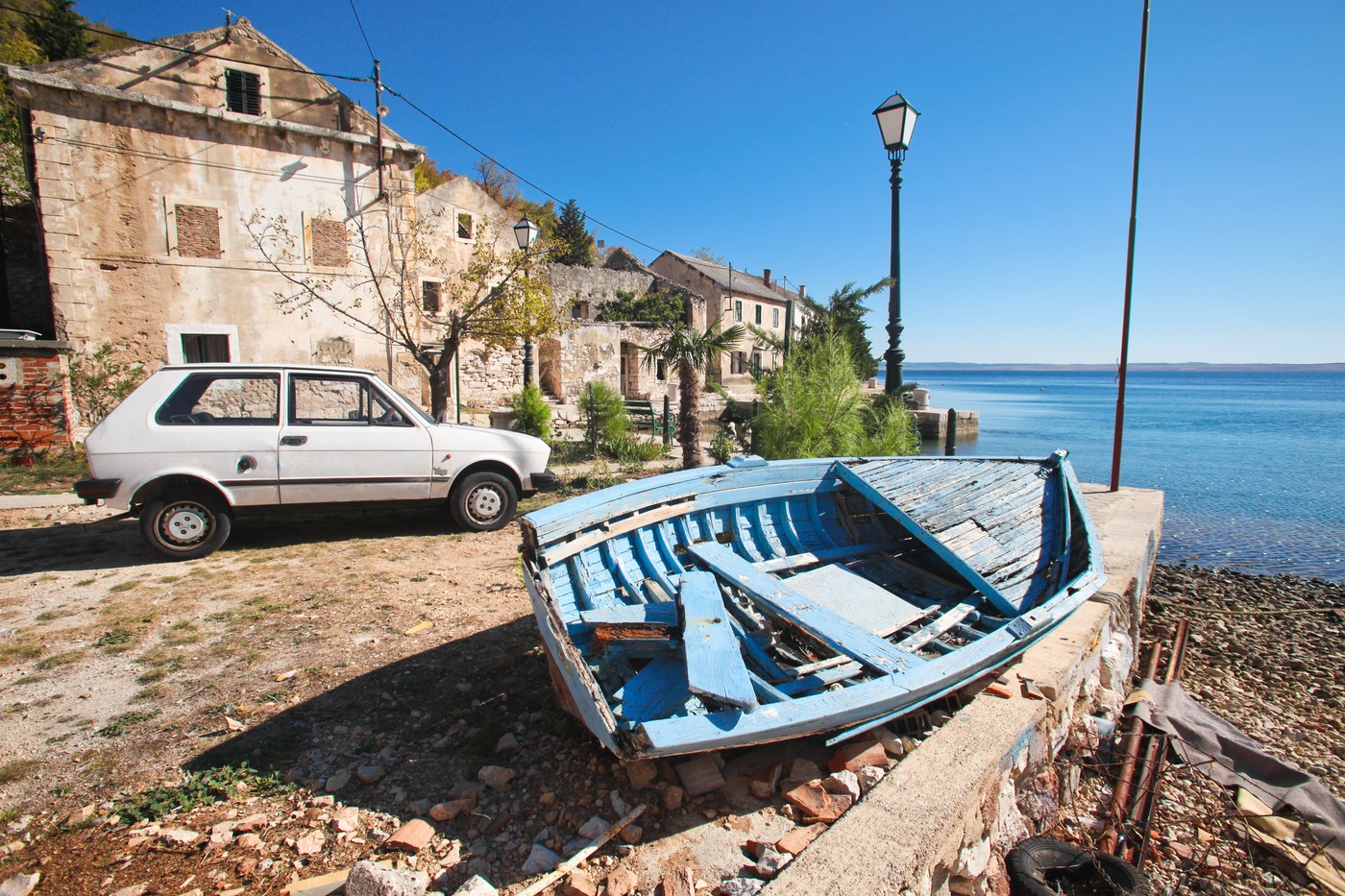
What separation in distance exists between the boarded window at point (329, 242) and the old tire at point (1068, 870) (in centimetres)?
1627

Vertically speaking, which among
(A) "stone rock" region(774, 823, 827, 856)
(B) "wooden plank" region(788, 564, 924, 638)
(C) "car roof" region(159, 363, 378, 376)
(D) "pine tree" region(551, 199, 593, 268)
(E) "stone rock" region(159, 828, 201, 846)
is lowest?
(A) "stone rock" region(774, 823, 827, 856)

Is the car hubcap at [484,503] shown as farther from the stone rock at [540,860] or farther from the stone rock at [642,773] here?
the stone rock at [540,860]

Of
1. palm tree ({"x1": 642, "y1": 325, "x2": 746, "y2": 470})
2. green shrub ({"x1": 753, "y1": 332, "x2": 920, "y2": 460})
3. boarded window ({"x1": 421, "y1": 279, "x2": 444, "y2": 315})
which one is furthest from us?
boarded window ({"x1": 421, "y1": 279, "x2": 444, "y2": 315})

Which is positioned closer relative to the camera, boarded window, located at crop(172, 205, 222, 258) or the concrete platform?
the concrete platform

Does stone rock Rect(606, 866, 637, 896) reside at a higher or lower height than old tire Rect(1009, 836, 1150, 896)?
higher

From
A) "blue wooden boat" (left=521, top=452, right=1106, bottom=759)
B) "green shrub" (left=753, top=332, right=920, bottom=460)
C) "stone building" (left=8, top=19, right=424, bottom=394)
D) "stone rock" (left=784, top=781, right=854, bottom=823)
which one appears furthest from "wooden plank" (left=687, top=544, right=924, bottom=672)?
"stone building" (left=8, top=19, right=424, bottom=394)

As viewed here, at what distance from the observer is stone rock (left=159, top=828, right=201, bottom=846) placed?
8.41 ft

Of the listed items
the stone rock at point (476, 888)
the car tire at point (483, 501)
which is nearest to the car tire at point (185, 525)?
the car tire at point (483, 501)

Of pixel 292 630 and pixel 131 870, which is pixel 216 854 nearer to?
pixel 131 870

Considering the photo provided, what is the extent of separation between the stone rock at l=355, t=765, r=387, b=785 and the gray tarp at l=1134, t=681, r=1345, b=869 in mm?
5469

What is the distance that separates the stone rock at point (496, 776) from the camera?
2.97 m

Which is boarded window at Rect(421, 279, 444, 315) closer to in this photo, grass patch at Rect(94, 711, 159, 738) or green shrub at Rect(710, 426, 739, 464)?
green shrub at Rect(710, 426, 739, 464)

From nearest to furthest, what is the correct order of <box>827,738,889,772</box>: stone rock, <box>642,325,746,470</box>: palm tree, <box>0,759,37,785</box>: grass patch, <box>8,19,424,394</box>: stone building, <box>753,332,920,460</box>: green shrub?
1. <box>0,759,37,785</box>: grass patch
2. <box>827,738,889,772</box>: stone rock
3. <box>753,332,920,460</box>: green shrub
4. <box>642,325,746,470</box>: palm tree
5. <box>8,19,424,394</box>: stone building

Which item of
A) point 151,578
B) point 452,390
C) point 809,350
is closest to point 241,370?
point 151,578
